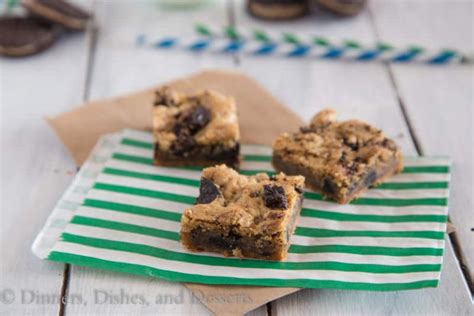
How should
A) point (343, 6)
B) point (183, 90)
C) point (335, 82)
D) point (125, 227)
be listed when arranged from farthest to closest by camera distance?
point (343, 6) → point (335, 82) → point (183, 90) → point (125, 227)

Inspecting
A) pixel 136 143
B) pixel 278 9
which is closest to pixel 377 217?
pixel 136 143

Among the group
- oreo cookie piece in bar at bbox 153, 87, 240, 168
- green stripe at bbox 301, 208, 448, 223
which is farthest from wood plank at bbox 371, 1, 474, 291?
oreo cookie piece in bar at bbox 153, 87, 240, 168

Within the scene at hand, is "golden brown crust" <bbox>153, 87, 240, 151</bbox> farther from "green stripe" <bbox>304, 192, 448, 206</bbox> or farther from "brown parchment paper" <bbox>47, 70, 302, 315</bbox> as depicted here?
"green stripe" <bbox>304, 192, 448, 206</bbox>

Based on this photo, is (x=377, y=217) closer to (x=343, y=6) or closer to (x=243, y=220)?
(x=243, y=220)

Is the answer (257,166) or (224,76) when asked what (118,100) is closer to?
(224,76)

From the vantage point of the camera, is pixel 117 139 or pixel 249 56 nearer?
pixel 117 139

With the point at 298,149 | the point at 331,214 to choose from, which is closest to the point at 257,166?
the point at 298,149

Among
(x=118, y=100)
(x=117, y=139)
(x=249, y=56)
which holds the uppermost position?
(x=249, y=56)
